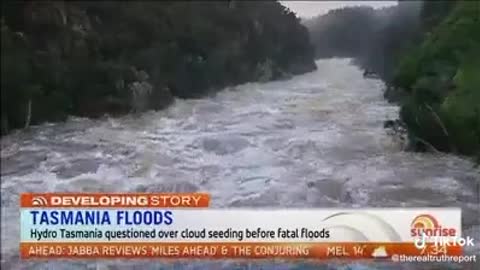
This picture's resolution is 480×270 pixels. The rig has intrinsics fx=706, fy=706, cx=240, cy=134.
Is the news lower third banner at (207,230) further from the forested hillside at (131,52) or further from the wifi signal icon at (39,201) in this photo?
the forested hillside at (131,52)

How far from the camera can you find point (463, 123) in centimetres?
264

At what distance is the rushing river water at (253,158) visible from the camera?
2.47 meters

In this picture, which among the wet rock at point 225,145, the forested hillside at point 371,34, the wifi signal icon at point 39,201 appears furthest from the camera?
the forested hillside at point 371,34

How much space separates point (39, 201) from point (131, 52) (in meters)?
0.65

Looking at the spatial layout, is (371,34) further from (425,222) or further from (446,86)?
(425,222)

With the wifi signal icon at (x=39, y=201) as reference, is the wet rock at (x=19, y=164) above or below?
above

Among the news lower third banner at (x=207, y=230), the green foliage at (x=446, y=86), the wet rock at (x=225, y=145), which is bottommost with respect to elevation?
the news lower third banner at (x=207, y=230)

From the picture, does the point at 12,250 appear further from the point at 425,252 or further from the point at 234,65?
the point at 425,252

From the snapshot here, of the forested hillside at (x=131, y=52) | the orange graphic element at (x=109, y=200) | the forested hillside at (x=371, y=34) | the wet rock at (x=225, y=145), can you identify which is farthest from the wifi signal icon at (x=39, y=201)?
the forested hillside at (x=371, y=34)

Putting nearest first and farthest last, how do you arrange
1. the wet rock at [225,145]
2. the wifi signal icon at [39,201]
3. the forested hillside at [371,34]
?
the wifi signal icon at [39,201]
the wet rock at [225,145]
the forested hillside at [371,34]

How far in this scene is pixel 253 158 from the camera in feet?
8.52

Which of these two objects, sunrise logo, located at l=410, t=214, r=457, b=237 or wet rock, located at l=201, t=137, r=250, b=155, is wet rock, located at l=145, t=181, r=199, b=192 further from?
sunrise logo, located at l=410, t=214, r=457, b=237

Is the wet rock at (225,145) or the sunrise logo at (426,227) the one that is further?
the wet rock at (225,145)

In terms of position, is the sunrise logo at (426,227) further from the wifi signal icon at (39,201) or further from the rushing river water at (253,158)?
the wifi signal icon at (39,201)
